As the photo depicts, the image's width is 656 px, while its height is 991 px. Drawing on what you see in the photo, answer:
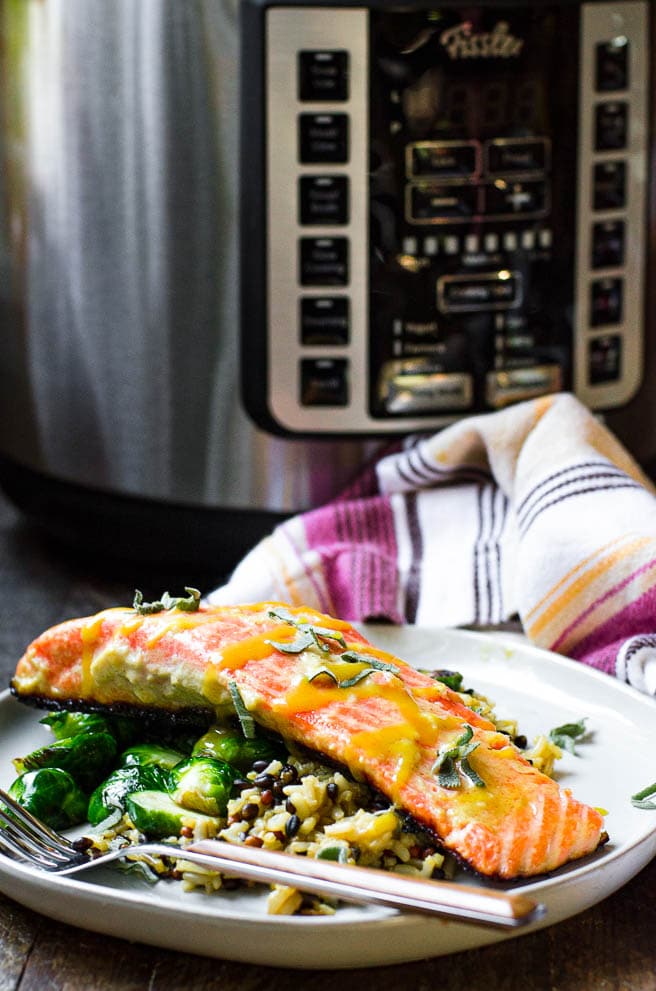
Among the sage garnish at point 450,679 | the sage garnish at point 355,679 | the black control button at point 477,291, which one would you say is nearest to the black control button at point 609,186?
the black control button at point 477,291

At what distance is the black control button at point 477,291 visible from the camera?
1.27 m

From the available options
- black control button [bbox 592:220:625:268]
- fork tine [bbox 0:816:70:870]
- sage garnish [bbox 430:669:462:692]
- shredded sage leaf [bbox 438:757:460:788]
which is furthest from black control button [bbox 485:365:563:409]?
fork tine [bbox 0:816:70:870]

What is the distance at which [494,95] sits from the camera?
48.7 inches

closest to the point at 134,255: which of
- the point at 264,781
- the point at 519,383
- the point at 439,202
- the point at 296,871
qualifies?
the point at 439,202

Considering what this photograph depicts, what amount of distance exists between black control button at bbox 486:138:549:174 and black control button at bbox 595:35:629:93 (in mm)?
85

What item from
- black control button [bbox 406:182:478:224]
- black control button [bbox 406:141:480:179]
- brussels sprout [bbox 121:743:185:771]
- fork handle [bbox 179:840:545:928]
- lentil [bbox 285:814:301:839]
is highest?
black control button [bbox 406:141:480:179]

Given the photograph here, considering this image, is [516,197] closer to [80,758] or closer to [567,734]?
[567,734]

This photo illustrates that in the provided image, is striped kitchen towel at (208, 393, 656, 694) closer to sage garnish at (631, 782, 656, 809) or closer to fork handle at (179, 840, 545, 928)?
sage garnish at (631, 782, 656, 809)

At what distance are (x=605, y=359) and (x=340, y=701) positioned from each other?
0.64 meters

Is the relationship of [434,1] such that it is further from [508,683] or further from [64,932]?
[64,932]

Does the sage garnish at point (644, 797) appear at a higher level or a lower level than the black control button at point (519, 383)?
lower

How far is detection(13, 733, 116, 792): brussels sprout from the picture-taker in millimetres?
901

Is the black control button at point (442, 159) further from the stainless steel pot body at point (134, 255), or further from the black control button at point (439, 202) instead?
the stainless steel pot body at point (134, 255)

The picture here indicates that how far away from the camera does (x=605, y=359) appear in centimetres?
136
